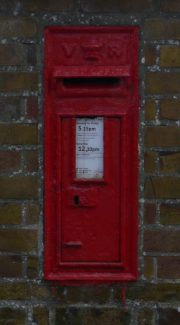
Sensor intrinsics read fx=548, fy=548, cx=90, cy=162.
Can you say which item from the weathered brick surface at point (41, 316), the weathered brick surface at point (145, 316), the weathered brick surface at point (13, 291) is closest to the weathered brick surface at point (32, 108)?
the weathered brick surface at point (13, 291)

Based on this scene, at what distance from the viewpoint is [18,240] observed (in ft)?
7.53

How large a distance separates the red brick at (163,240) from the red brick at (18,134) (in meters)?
0.62

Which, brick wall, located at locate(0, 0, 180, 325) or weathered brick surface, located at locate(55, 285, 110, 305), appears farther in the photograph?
weathered brick surface, located at locate(55, 285, 110, 305)

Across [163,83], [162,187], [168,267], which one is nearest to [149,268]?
[168,267]

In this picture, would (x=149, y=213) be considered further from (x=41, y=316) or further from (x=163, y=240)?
(x=41, y=316)

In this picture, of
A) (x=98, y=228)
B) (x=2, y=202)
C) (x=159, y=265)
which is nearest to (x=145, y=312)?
(x=159, y=265)

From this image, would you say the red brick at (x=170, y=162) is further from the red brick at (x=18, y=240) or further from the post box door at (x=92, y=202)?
the red brick at (x=18, y=240)

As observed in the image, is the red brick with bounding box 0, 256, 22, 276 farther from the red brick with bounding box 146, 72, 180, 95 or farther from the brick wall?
the red brick with bounding box 146, 72, 180, 95

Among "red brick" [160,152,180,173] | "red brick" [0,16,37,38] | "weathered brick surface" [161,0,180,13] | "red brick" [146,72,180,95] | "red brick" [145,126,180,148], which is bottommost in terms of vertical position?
"red brick" [160,152,180,173]

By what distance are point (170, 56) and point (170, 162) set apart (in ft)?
1.41

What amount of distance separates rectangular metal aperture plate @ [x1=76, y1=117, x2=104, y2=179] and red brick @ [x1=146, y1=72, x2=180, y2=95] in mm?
252

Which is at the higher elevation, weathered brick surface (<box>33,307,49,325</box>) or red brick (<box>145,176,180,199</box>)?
red brick (<box>145,176,180,199</box>)

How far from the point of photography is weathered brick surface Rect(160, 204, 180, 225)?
7.43 feet

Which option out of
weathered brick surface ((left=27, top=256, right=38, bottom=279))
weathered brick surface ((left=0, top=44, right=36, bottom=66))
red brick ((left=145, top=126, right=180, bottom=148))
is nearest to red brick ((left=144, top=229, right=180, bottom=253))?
red brick ((left=145, top=126, right=180, bottom=148))
